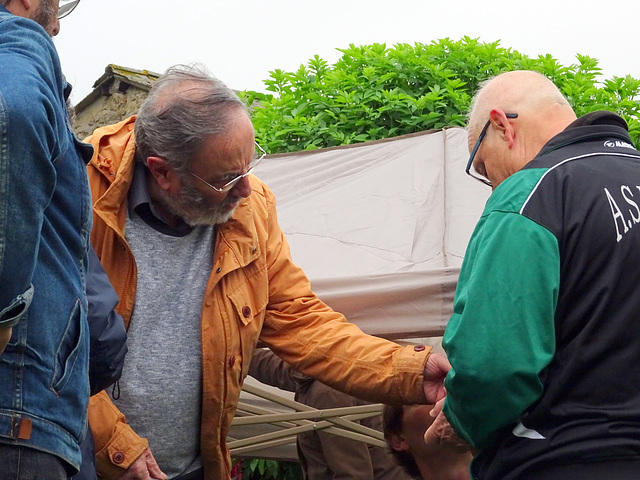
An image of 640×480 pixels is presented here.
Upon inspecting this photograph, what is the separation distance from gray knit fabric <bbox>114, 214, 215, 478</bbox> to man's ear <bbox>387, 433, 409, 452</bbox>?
0.96 metres

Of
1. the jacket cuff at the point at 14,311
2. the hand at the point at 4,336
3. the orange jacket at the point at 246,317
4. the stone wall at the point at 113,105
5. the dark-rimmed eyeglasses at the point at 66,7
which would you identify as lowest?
the stone wall at the point at 113,105

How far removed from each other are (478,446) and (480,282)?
1.45 feet

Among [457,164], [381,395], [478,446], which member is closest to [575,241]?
[478,446]

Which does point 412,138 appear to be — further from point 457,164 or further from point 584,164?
point 584,164

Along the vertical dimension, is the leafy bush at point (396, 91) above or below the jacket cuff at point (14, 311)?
below

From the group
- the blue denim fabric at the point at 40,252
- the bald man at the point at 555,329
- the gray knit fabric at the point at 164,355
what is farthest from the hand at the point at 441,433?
the blue denim fabric at the point at 40,252

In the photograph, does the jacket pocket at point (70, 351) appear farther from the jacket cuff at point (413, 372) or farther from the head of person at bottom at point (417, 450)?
the head of person at bottom at point (417, 450)

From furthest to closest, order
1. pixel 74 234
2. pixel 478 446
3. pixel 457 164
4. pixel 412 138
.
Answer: pixel 412 138
pixel 457 164
pixel 478 446
pixel 74 234

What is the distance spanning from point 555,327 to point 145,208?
1545 millimetres

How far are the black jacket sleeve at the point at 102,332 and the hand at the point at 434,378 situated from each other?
3.77 ft

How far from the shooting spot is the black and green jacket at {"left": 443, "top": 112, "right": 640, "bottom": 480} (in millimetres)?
2059

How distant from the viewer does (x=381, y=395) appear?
3086 millimetres

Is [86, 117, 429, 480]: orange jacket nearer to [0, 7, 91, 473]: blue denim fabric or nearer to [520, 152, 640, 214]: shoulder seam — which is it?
[0, 7, 91, 473]: blue denim fabric

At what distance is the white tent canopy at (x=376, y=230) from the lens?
3.33 metres
